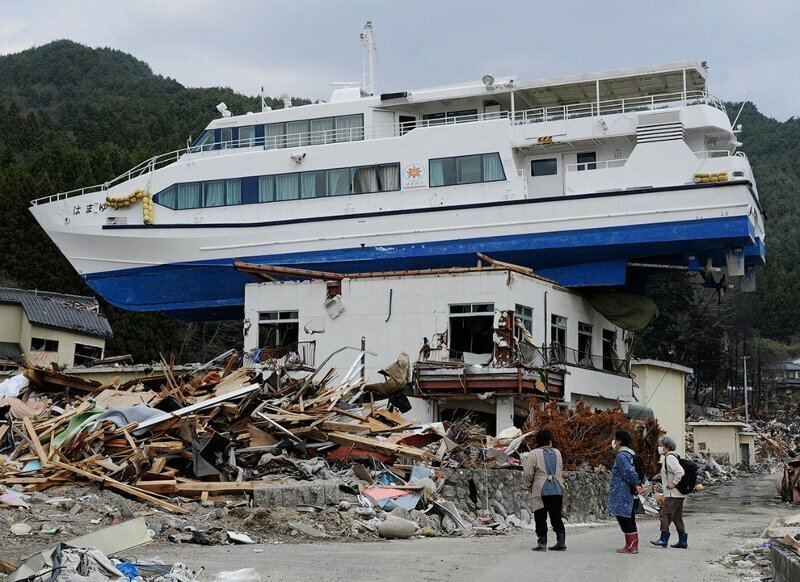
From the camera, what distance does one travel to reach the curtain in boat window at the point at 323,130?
33.2 metres

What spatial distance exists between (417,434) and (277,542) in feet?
18.3

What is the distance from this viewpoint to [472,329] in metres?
27.8

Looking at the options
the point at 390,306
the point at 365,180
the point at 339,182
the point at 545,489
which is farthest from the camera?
the point at 339,182

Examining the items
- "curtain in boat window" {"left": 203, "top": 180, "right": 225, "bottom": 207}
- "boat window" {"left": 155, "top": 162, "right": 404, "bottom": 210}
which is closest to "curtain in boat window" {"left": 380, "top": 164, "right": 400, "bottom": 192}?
"boat window" {"left": 155, "top": 162, "right": 404, "bottom": 210}

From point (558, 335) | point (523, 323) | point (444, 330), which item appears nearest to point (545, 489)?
point (444, 330)

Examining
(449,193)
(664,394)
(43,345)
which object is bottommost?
(664,394)

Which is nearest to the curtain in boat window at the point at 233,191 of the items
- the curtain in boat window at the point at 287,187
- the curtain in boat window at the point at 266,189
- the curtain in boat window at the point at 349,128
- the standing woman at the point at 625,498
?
the curtain in boat window at the point at 266,189

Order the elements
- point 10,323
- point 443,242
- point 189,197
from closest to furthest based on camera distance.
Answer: point 443,242, point 189,197, point 10,323

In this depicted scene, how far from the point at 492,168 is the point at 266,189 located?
6.99m

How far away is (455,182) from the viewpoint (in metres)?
30.8

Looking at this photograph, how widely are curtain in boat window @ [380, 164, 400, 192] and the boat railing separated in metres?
4.82

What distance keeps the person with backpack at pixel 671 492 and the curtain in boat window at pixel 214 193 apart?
22.9m

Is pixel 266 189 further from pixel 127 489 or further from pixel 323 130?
pixel 127 489

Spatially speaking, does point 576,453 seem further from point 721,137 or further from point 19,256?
point 19,256
